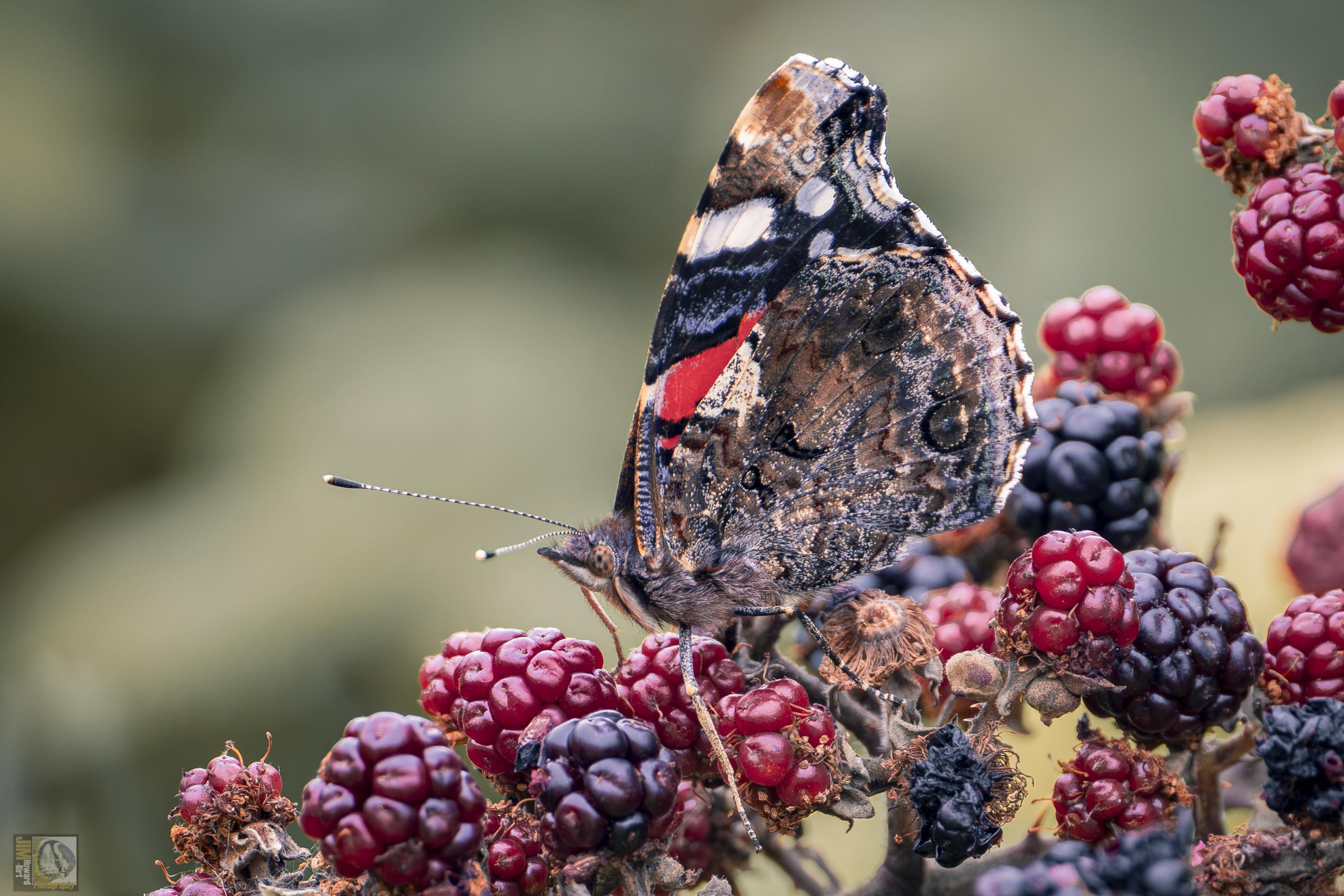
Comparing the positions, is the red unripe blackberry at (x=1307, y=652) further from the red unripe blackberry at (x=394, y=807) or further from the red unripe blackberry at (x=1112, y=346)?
the red unripe blackberry at (x=394, y=807)

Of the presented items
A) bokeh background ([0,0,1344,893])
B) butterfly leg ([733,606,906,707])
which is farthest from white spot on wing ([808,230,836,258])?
bokeh background ([0,0,1344,893])

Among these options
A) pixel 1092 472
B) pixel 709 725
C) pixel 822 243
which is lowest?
pixel 709 725

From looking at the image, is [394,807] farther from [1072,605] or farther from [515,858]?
[1072,605]

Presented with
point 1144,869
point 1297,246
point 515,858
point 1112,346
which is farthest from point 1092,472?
point 515,858

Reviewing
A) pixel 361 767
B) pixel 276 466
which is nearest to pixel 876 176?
pixel 361 767

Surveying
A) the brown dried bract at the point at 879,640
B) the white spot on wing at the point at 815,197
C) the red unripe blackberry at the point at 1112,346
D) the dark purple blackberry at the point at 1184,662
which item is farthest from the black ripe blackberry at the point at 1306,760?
the white spot on wing at the point at 815,197

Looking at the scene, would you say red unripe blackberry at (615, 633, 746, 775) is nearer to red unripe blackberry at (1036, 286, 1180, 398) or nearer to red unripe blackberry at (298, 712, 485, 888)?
red unripe blackberry at (298, 712, 485, 888)
